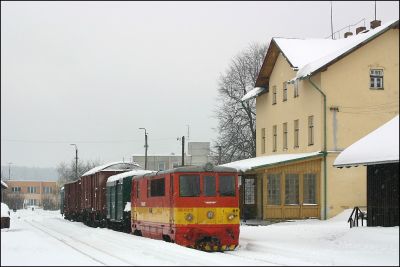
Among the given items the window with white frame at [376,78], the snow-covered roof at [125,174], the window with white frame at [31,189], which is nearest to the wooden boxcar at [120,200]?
the snow-covered roof at [125,174]

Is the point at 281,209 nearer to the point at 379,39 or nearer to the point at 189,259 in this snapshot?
the point at 379,39

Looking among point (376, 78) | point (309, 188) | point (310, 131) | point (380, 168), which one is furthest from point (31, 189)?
point (380, 168)

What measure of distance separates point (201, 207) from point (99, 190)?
1690cm

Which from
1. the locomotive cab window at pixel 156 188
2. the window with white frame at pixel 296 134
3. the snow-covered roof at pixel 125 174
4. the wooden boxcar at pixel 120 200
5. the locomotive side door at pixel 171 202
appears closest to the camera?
the locomotive side door at pixel 171 202

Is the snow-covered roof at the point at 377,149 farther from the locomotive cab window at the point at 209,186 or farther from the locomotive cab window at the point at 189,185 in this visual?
the locomotive cab window at the point at 189,185

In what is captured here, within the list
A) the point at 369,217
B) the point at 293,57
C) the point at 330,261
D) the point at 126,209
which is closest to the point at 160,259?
the point at 330,261

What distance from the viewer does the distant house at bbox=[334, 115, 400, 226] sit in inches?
848

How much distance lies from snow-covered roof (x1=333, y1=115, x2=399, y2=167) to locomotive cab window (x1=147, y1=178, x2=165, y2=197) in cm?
601

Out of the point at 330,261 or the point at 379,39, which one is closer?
the point at 330,261

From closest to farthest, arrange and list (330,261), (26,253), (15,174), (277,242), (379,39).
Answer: (26,253)
(330,261)
(277,242)
(379,39)
(15,174)

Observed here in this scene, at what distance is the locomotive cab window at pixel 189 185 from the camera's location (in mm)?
22031

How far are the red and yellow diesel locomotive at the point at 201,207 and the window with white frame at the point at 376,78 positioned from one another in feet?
50.0

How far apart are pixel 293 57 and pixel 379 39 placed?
584cm

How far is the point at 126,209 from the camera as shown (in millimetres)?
31094
